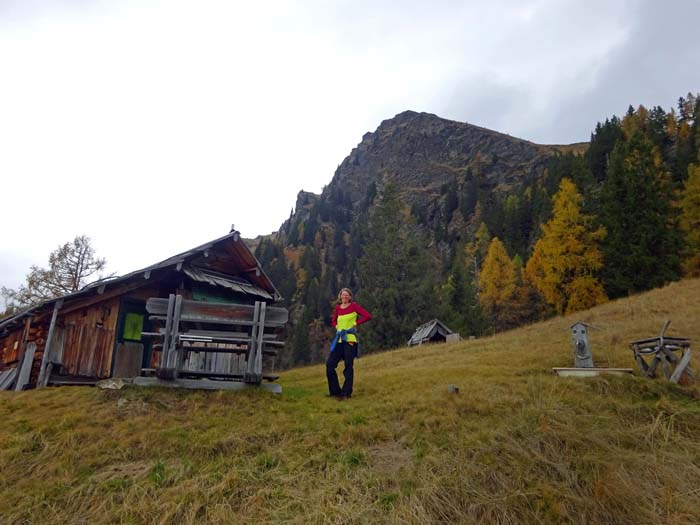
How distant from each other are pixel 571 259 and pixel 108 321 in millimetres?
32551

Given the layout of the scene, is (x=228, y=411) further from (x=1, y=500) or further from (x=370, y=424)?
(x=1, y=500)

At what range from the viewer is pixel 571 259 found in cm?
3397

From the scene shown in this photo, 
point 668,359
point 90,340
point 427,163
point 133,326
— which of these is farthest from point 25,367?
point 427,163

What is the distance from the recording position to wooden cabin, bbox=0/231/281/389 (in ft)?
42.8

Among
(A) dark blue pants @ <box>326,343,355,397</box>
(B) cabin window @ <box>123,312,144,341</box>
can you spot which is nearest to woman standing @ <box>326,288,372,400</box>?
(A) dark blue pants @ <box>326,343,355,397</box>

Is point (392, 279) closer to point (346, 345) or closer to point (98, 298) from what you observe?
point (98, 298)

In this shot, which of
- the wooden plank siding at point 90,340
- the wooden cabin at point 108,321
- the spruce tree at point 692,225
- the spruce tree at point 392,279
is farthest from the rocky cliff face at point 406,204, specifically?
the wooden plank siding at point 90,340

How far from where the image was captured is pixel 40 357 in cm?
1370

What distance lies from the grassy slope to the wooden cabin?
3063 mm

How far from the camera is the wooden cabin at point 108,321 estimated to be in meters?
13.0

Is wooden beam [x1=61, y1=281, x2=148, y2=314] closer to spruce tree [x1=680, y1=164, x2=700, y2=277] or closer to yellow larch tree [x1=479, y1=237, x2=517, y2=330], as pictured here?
spruce tree [x1=680, y1=164, x2=700, y2=277]

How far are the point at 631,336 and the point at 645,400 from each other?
8.87 meters

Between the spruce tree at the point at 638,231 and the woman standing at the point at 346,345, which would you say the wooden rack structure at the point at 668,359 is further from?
the spruce tree at the point at 638,231

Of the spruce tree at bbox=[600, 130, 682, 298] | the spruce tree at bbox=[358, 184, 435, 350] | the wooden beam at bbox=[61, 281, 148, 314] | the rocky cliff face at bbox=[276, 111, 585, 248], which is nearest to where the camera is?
the wooden beam at bbox=[61, 281, 148, 314]
